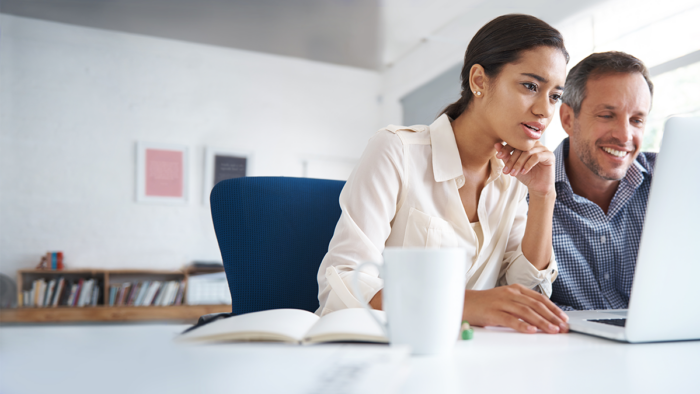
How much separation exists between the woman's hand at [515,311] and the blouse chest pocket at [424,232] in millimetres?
305

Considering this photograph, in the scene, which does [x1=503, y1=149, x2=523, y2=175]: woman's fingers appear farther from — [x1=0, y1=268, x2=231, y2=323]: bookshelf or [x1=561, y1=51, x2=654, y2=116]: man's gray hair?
[x1=0, y1=268, x2=231, y2=323]: bookshelf

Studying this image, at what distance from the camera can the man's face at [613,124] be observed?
1.40m

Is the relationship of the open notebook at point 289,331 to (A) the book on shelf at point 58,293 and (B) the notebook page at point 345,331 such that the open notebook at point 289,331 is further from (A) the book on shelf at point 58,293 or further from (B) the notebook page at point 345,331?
(A) the book on shelf at point 58,293

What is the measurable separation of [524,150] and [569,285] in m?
0.40

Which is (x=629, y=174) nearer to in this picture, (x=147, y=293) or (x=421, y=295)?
(x=421, y=295)

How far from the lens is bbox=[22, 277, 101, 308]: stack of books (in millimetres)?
3998

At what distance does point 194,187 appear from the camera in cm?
480

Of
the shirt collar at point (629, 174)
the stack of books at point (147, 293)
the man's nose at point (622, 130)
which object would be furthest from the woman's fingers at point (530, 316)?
the stack of books at point (147, 293)

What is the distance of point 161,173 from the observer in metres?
4.68

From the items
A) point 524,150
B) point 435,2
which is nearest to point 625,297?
point 524,150

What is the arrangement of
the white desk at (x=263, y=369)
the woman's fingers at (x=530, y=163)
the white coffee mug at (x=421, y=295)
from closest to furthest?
the white desk at (x=263, y=369) < the white coffee mug at (x=421, y=295) < the woman's fingers at (x=530, y=163)

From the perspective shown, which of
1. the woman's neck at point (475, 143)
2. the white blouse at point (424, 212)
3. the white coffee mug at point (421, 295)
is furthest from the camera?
the woman's neck at point (475, 143)

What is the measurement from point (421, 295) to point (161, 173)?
4.65 metres

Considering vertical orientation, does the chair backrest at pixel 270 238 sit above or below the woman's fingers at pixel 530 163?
below
